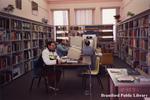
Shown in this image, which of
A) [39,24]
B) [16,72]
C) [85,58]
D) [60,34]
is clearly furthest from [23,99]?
[60,34]

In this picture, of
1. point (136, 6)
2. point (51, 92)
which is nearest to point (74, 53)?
point (51, 92)

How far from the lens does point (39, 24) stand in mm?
10531

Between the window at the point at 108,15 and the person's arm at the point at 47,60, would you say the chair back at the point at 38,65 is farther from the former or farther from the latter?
the window at the point at 108,15

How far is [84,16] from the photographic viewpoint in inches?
539

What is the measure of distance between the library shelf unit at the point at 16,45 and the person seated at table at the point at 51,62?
5.16 feet

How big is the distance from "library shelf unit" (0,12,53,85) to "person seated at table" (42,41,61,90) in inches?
61.9

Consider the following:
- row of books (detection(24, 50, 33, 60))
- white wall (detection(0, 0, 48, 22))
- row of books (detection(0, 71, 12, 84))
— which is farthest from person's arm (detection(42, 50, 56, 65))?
row of books (detection(24, 50, 33, 60))

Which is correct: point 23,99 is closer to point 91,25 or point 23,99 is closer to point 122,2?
point 91,25

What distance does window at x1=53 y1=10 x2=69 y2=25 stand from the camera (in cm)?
1374

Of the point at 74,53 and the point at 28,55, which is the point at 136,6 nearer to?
the point at 28,55

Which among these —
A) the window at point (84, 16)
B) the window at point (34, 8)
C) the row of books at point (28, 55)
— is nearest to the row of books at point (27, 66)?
the row of books at point (28, 55)

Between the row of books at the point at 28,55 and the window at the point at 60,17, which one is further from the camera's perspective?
the window at the point at 60,17

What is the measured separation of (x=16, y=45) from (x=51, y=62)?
2.79 meters

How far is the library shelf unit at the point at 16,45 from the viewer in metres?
6.47
